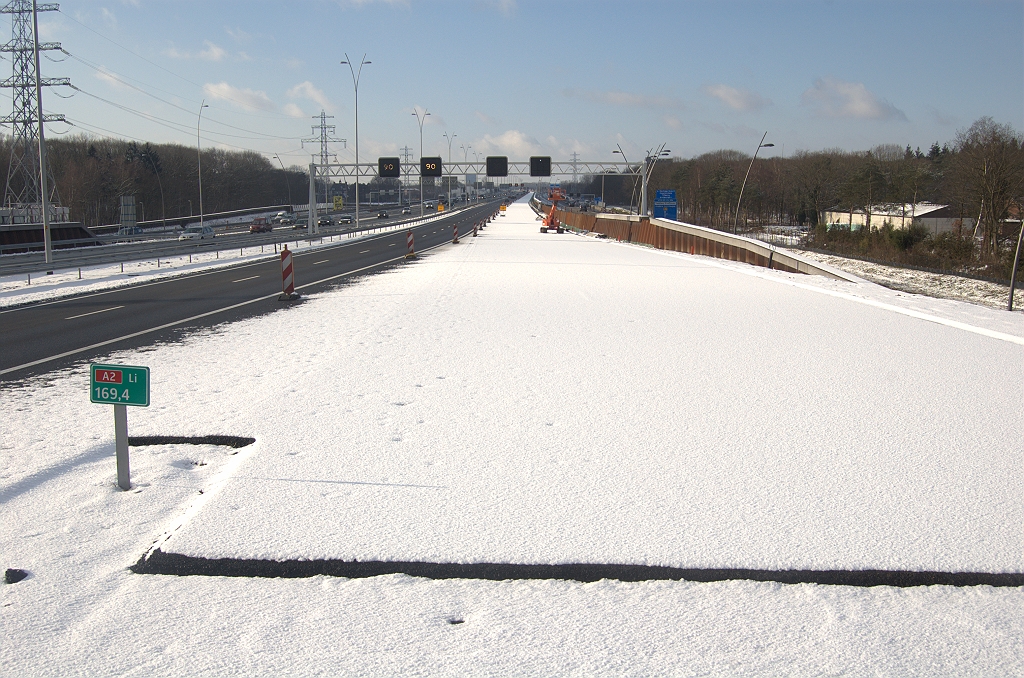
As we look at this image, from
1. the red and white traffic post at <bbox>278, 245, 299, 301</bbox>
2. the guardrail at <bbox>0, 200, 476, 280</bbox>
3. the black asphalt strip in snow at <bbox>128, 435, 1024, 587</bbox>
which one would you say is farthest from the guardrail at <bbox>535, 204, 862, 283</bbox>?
the guardrail at <bbox>0, 200, 476, 280</bbox>

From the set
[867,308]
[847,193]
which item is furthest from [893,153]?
[867,308]

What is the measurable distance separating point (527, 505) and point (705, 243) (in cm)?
3945

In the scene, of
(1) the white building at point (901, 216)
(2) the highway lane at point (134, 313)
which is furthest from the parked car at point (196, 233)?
(1) the white building at point (901, 216)

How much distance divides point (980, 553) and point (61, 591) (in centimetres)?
603

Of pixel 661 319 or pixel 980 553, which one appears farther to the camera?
pixel 661 319

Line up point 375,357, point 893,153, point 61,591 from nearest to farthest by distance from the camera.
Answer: point 61,591, point 375,357, point 893,153

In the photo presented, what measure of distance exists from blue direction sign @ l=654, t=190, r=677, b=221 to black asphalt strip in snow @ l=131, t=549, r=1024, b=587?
59590mm

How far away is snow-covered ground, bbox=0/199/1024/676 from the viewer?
12.7ft

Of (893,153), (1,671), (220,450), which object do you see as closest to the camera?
(1,671)

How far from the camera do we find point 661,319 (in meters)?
15.9

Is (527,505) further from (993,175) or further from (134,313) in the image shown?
(993,175)

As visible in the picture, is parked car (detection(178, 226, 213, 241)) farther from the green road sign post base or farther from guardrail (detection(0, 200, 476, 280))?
the green road sign post base

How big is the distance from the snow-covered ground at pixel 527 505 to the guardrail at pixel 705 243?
1743cm

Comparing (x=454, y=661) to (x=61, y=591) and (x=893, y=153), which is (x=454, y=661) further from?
(x=893, y=153)
